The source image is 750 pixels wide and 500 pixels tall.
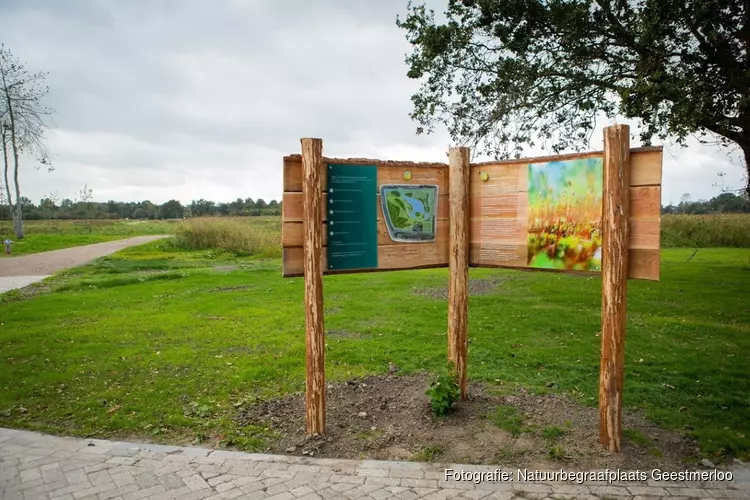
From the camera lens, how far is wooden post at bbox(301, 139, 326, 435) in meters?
4.65

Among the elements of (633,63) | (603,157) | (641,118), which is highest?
(633,63)

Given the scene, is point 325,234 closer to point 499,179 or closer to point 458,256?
point 458,256

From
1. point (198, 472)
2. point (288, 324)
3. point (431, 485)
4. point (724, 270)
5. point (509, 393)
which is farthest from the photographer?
point (724, 270)

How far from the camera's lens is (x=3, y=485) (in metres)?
3.94

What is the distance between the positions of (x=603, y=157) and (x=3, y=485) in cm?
541

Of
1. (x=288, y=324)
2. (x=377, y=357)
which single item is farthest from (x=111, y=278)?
(x=377, y=357)

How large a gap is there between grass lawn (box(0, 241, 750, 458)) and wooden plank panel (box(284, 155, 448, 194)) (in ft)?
7.74

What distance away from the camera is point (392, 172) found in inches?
205

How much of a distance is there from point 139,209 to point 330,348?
85.1 meters

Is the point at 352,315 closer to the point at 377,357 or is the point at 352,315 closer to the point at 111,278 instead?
the point at 377,357

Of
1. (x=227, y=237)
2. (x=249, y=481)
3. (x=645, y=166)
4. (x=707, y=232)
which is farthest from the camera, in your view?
(x=227, y=237)

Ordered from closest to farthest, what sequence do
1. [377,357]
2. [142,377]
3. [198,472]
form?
[198,472] → [142,377] → [377,357]

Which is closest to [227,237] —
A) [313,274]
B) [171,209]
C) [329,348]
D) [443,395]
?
[329,348]

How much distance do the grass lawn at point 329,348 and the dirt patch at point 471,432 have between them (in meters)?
0.31
